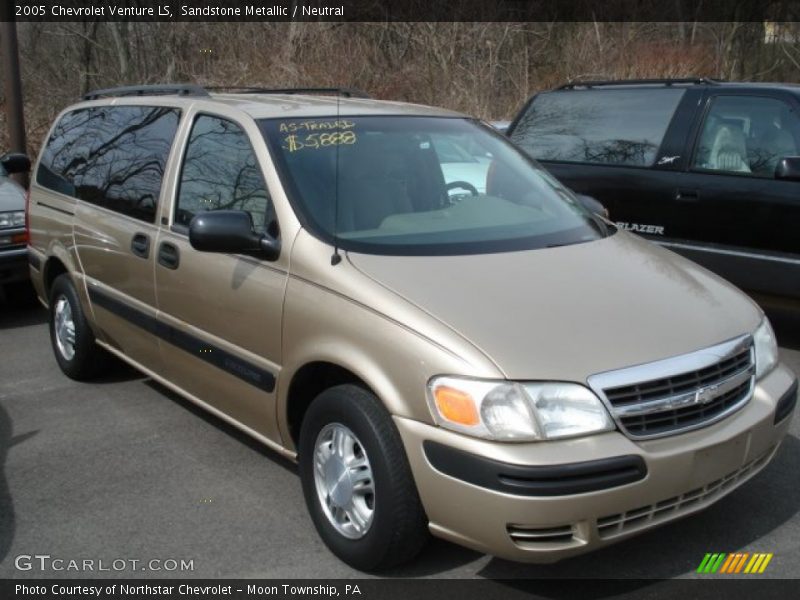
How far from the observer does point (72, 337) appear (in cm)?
555

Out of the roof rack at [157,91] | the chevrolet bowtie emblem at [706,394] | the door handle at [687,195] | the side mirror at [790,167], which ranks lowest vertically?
the chevrolet bowtie emblem at [706,394]

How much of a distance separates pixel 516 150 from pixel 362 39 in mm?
17840

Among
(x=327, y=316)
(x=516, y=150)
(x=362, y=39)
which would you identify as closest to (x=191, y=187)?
(x=327, y=316)

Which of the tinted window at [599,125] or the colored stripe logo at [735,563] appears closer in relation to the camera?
the colored stripe logo at [735,563]

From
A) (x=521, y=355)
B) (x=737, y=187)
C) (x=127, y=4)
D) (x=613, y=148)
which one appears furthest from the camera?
(x=127, y=4)

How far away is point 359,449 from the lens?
3258 millimetres

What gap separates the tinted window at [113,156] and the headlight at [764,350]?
9.49 ft

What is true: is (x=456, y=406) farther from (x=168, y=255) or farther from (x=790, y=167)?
(x=790, y=167)

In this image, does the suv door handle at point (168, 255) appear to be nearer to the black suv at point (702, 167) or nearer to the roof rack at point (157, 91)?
the roof rack at point (157, 91)

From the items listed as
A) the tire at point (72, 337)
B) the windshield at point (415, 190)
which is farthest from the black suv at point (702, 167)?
the tire at point (72, 337)

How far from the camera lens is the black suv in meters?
5.91

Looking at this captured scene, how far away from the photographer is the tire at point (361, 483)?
303cm

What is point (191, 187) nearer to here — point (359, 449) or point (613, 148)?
point (359, 449)

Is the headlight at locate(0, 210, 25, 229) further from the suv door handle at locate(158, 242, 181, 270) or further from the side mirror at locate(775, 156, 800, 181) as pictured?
the side mirror at locate(775, 156, 800, 181)
